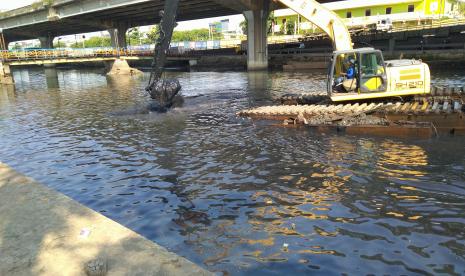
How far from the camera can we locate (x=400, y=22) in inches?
2473

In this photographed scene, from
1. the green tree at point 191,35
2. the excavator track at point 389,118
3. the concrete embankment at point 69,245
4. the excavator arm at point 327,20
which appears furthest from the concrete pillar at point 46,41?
the concrete embankment at point 69,245

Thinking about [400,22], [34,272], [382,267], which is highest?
[400,22]

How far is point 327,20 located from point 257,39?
37.1 m

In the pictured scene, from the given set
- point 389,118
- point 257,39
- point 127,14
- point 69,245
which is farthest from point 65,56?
point 69,245

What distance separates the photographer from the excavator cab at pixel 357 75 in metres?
14.6

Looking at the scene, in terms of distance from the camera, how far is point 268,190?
907 centimetres

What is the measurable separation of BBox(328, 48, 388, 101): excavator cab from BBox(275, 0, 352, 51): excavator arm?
4.82 feet

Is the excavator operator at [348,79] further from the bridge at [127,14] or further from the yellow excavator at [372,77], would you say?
the bridge at [127,14]

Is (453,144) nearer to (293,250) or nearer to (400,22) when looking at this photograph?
(293,250)

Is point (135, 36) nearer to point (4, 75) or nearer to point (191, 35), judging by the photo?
point (191, 35)

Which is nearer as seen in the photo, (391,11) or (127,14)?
(127,14)

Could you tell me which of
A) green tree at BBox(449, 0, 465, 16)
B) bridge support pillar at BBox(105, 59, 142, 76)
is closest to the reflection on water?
bridge support pillar at BBox(105, 59, 142, 76)

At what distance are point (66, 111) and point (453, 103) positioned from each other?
68.2 feet

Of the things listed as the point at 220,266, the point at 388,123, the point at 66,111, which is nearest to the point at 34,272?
the point at 220,266
